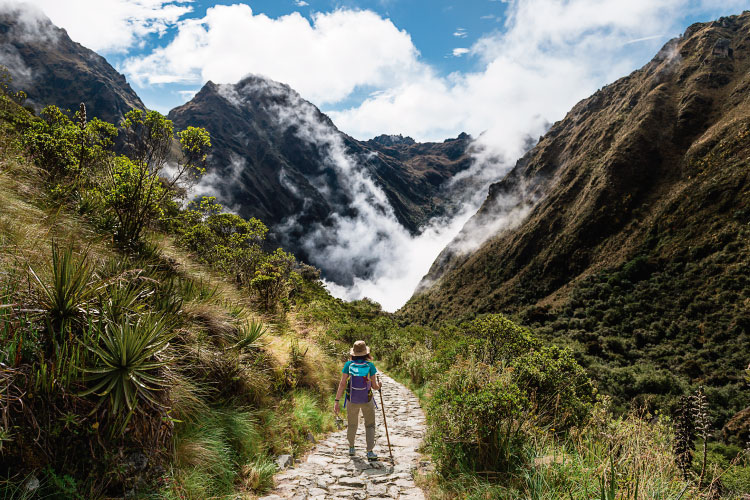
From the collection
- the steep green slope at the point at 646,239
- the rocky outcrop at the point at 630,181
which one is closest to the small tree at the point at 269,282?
the steep green slope at the point at 646,239

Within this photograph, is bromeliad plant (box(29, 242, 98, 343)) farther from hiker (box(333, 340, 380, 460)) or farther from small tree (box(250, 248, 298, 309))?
small tree (box(250, 248, 298, 309))

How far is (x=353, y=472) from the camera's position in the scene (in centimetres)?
522

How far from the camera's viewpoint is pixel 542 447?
168 inches

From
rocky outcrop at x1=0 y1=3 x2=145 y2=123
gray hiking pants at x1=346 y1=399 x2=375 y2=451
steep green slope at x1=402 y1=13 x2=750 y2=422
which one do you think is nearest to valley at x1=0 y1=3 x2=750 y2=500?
gray hiking pants at x1=346 y1=399 x2=375 y2=451

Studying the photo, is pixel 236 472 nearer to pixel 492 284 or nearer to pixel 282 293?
pixel 282 293

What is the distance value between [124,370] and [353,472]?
3734 mm

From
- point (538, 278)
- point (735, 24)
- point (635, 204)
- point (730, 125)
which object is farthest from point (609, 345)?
point (735, 24)

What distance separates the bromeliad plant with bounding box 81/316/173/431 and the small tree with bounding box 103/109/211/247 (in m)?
3.83

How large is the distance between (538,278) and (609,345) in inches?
1325

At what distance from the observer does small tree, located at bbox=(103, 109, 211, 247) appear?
21.2ft

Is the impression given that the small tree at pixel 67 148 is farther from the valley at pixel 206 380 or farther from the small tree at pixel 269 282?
the small tree at pixel 269 282

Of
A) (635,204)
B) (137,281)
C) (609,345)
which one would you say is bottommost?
(609,345)

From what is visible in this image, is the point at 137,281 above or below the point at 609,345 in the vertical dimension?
above

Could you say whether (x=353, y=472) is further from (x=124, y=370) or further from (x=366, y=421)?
(x=124, y=370)
